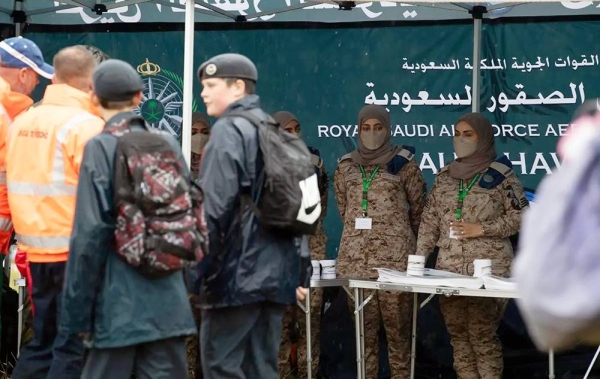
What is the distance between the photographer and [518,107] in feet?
27.1

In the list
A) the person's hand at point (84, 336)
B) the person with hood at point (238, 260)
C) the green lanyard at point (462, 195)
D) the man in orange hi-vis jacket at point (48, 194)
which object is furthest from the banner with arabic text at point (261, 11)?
the person's hand at point (84, 336)

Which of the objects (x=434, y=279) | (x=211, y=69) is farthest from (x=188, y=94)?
(x=434, y=279)

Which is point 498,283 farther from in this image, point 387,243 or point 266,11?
point 266,11

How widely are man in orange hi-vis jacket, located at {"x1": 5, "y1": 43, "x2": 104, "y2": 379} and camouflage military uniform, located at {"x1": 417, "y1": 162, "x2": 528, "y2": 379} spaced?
282cm

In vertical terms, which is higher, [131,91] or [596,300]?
[131,91]

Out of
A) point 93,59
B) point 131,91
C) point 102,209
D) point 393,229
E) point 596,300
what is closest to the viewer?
point 596,300

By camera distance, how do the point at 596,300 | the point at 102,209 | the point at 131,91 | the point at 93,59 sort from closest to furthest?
the point at 596,300, the point at 102,209, the point at 131,91, the point at 93,59

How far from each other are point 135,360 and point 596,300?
2.88 meters

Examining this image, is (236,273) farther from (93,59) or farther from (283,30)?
(283,30)

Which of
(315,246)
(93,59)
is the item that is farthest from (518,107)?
(93,59)

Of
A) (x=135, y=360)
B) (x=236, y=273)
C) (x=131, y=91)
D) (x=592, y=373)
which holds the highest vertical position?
(x=131, y=91)

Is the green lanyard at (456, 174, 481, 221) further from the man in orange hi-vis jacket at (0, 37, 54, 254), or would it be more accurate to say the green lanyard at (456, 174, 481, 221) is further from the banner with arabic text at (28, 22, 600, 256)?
the man in orange hi-vis jacket at (0, 37, 54, 254)

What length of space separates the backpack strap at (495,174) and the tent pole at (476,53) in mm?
925

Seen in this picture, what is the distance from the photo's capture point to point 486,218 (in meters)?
7.11
